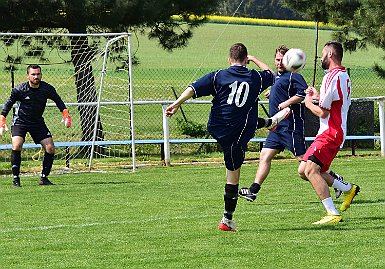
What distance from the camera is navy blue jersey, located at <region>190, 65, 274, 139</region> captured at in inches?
401

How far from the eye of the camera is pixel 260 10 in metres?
62.0

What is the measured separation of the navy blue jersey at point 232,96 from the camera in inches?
401

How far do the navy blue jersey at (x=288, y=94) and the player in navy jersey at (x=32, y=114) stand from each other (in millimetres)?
4299

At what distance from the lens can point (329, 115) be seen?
1057cm

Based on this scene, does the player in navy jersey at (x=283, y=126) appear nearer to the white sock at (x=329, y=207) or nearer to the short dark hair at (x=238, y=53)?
the white sock at (x=329, y=207)

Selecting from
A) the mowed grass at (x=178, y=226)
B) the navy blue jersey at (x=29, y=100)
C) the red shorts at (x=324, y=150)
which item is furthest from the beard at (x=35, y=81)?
the red shorts at (x=324, y=150)

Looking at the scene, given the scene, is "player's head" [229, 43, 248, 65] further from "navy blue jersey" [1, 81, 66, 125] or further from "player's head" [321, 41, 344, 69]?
"navy blue jersey" [1, 81, 66, 125]

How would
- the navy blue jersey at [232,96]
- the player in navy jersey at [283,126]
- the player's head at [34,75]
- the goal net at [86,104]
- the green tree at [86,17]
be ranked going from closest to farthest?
1. the navy blue jersey at [232,96]
2. the player in navy jersey at [283,126]
3. the player's head at [34,75]
4. the goal net at [86,104]
5. the green tree at [86,17]

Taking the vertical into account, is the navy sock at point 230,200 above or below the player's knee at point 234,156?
below

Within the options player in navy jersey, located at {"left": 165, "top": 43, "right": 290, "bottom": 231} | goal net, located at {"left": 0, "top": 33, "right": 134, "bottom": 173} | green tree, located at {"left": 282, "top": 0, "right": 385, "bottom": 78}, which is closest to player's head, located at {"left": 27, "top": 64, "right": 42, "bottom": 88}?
goal net, located at {"left": 0, "top": 33, "right": 134, "bottom": 173}

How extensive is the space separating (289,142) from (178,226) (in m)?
2.63

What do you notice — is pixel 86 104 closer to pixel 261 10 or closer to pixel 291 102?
pixel 291 102

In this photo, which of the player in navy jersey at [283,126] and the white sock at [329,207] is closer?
the white sock at [329,207]

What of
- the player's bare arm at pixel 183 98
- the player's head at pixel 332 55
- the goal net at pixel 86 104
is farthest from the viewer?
the goal net at pixel 86 104
